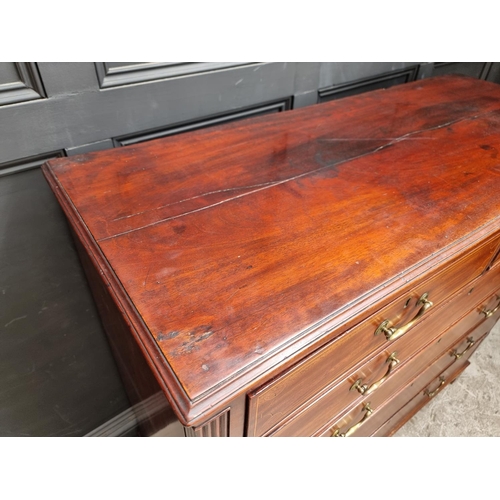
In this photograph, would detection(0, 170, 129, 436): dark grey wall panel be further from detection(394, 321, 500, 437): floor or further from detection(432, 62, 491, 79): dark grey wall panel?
detection(432, 62, 491, 79): dark grey wall panel

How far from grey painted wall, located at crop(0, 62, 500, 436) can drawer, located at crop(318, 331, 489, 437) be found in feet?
2.08

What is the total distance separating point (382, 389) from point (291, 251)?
49 centimetres

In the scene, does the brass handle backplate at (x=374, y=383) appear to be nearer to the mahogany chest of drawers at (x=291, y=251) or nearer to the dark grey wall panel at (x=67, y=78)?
the mahogany chest of drawers at (x=291, y=251)

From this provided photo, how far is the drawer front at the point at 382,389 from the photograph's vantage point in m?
0.61

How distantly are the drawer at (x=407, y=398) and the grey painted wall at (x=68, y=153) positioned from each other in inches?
25.0

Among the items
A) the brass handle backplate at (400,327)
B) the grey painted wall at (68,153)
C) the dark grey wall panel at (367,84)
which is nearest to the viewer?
the brass handle backplate at (400,327)

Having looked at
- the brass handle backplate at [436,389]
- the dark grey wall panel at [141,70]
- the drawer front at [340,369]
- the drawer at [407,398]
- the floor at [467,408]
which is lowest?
the floor at [467,408]

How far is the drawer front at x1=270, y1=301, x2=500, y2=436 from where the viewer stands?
0.61 meters

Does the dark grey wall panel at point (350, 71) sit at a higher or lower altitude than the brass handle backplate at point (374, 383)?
higher

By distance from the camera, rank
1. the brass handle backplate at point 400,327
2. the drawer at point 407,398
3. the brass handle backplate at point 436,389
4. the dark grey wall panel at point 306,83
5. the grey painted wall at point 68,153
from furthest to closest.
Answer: the brass handle backplate at point 436,389, the dark grey wall panel at point 306,83, the drawer at point 407,398, the grey painted wall at point 68,153, the brass handle backplate at point 400,327

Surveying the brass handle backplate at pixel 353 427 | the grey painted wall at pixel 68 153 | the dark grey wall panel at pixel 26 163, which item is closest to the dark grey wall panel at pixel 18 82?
the grey painted wall at pixel 68 153

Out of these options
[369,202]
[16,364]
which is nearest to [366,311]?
[369,202]

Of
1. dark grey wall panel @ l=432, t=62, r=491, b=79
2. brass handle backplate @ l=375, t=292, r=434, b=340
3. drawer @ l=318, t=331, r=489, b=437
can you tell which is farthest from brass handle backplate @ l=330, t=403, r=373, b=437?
dark grey wall panel @ l=432, t=62, r=491, b=79
